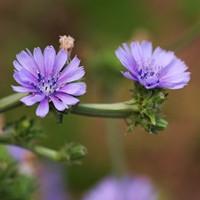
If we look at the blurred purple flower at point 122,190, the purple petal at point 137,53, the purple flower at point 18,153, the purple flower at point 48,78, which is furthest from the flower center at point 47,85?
the blurred purple flower at point 122,190

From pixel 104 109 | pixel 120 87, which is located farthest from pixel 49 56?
pixel 120 87

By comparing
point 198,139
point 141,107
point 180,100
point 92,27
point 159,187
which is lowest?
point 141,107

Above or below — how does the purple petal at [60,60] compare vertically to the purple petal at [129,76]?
above

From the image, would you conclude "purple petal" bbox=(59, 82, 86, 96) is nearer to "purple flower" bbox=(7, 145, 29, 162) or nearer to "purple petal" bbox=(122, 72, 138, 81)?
"purple petal" bbox=(122, 72, 138, 81)

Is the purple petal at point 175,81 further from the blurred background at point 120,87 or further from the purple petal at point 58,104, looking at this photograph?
the blurred background at point 120,87

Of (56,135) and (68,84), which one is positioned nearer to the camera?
(68,84)

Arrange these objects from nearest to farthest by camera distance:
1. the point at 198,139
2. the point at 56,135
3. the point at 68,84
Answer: the point at 68,84 < the point at 56,135 < the point at 198,139

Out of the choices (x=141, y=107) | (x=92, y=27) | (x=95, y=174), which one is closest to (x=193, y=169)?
(x=95, y=174)

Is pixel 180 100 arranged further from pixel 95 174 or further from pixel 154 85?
pixel 154 85
